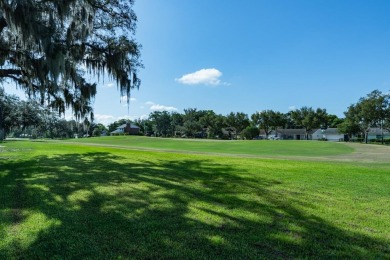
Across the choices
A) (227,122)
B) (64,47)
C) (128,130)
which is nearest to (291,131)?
(227,122)

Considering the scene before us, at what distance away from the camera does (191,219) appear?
405cm

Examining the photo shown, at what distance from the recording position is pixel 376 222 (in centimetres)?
412

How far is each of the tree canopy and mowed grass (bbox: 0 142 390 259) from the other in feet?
15.6

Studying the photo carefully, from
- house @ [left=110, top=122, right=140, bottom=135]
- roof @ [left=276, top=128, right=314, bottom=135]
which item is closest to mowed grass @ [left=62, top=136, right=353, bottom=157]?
roof @ [left=276, top=128, right=314, bottom=135]

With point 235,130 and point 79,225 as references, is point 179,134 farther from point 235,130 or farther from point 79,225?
point 79,225

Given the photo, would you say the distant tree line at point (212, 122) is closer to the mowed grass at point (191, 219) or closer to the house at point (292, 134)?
the house at point (292, 134)

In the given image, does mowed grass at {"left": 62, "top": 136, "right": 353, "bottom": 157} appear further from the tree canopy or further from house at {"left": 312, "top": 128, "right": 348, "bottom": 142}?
house at {"left": 312, "top": 128, "right": 348, "bottom": 142}

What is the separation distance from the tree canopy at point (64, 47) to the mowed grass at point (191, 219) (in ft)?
15.6

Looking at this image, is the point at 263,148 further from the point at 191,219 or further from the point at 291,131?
the point at 291,131

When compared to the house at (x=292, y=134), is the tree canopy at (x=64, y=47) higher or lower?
higher

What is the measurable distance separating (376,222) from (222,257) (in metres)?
2.76

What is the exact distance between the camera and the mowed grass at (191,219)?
3.07 meters

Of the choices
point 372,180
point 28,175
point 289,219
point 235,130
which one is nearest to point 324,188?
point 372,180

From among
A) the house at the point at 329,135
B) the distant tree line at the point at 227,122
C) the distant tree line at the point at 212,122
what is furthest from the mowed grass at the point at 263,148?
the house at the point at 329,135
